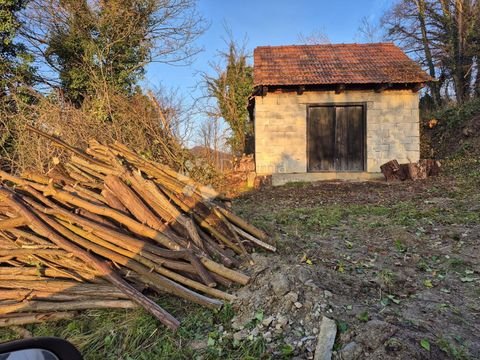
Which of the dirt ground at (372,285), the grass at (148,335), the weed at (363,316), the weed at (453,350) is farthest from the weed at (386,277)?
the grass at (148,335)

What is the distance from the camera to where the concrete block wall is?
12.0 metres

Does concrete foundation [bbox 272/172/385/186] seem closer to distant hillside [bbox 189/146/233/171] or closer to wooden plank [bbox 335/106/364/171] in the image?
wooden plank [bbox 335/106/364/171]

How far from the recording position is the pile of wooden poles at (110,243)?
348 cm

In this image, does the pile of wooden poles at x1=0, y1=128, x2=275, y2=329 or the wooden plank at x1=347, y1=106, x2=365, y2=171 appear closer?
the pile of wooden poles at x1=0, y1=128, x2=275, y2=329

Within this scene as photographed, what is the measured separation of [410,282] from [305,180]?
8.32 m

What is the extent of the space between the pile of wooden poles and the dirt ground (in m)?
0.43

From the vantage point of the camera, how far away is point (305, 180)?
12.1m

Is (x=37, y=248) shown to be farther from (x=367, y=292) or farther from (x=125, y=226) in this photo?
(x=367, y=292)

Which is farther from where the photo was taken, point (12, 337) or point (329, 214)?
point (329, 214)

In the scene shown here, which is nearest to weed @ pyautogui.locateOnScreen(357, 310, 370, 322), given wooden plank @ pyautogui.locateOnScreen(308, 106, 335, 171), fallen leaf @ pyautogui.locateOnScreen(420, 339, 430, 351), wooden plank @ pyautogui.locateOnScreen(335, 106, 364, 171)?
fallen leaf @ pyautogui.locateOnScreen(420, 339, 430, 351)

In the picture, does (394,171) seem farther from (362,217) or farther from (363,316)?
(363,316)

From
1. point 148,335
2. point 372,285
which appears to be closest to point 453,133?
point 372,285

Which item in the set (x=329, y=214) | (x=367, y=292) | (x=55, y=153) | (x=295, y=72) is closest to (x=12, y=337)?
(x=367, y=292)

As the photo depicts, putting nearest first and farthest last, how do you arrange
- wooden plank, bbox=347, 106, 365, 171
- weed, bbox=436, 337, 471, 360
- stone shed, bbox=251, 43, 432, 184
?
weed, bbox=436, 337, 471, 360, stone shed, bbox=251, 43, 432, 184, wooden plank, bbox=347, 106, 365, 171
